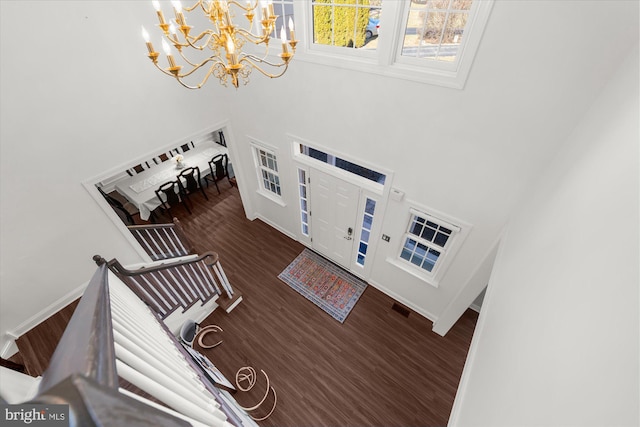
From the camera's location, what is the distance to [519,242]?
1913 mm

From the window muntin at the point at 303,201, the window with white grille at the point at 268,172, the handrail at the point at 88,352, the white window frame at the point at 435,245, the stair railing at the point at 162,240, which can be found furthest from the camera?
the window with white grille at the point at 268,172

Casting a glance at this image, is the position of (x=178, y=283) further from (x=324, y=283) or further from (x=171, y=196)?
(x=171, y=196)

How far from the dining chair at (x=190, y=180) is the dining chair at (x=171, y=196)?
0.14 m

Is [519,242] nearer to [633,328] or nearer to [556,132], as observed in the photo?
[556,132]

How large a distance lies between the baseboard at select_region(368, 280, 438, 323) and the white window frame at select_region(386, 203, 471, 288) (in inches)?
27.9

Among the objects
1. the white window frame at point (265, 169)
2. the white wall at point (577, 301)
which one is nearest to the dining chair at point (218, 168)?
the white window frame at point (265, 169)

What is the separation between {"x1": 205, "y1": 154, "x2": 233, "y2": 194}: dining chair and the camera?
630 centimetres

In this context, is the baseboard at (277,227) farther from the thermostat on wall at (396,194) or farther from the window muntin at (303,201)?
the thermostat on wall at (396,194)

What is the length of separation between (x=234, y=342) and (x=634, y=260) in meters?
4.09

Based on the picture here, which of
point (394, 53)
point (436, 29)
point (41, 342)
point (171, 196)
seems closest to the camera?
point (436, 29)

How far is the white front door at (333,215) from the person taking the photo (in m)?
3.73

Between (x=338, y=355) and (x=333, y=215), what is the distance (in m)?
2.09

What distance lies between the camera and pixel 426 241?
333cm

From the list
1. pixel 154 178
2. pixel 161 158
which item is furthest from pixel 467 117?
pixel 161 158
